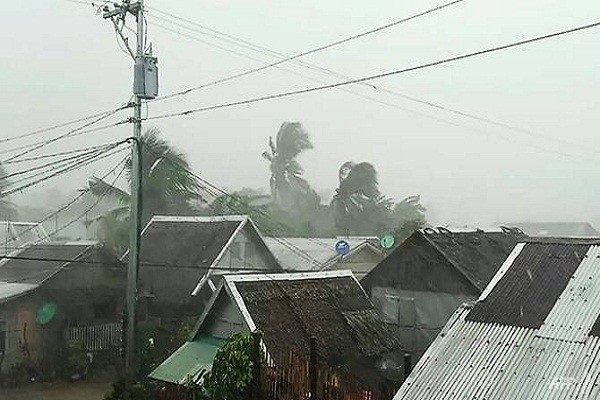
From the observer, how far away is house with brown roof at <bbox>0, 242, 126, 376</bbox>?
1959 centimetres

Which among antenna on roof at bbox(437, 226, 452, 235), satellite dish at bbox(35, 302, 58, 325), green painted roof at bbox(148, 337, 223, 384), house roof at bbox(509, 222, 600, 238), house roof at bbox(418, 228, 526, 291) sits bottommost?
house roof at bbox(509, 222, 600, 238)

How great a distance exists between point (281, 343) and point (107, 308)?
1019cm

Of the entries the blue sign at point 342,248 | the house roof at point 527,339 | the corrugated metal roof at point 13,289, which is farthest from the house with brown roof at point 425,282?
the corrugated metal roof at point 13,289

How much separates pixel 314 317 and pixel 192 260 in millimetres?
9828

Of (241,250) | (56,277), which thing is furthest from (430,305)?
(56,277)

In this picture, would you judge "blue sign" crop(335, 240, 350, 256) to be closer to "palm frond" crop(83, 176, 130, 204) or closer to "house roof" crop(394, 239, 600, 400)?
"palm frond" crop(83, 176, 130, 204)

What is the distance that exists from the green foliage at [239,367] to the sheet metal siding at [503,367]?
10.7 ft

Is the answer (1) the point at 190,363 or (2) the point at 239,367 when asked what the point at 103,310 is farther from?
(2) the point at 239,367

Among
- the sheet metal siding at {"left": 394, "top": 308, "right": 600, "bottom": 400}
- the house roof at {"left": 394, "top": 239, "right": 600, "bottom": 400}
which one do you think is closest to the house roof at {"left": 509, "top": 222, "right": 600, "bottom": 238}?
the house roof at {"left": 394, "top": 239, "right": 600, "bottom": 400}

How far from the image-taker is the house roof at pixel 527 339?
8.06 m

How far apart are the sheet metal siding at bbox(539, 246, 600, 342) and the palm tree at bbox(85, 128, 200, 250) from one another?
20.6m

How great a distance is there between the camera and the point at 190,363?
14047 millimetres

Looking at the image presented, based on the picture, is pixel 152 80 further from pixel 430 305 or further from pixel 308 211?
pixel 308 211

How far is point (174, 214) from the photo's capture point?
31266 mm
